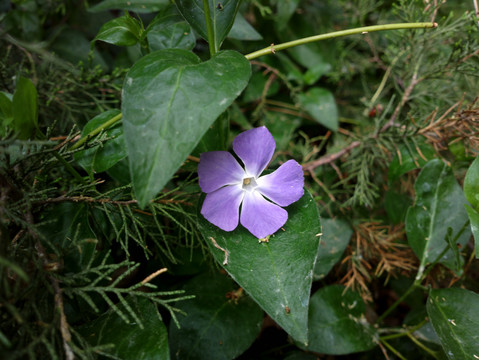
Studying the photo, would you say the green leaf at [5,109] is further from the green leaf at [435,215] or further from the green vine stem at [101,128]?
the green leaf at [435,215]

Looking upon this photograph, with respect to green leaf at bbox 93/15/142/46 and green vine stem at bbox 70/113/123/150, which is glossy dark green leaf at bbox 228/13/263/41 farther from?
green vine stem at bbox 70/113/123/150

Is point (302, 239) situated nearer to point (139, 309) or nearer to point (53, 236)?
point (139, 309)

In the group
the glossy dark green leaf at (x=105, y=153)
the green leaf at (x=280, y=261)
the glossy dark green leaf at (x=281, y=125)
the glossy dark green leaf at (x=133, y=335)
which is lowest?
the glossy dark green leaf at (x=281, y=125)

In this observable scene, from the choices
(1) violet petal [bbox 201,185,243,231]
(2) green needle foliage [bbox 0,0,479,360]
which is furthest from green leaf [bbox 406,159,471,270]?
(1) violet petal [bbox 201,185,243,231]

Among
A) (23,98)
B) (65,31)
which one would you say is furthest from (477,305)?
(65,31)

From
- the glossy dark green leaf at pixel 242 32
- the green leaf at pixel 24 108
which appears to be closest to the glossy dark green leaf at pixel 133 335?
the green leaf at pixel 24 108

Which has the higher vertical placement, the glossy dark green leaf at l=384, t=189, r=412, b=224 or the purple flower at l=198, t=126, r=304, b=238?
Answer: the purple flower at l=198, t=126, r=304, b=238
